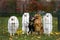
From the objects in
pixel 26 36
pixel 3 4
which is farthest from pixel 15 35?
pixel 3 4

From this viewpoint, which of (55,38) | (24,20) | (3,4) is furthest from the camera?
(3,4)

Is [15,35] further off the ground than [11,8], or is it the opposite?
[11,8]

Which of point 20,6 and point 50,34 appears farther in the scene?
point 20,6

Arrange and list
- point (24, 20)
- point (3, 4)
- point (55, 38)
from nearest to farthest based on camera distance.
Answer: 1. point (55, 38)
2. point (24, 20)
3. point (3, 4)

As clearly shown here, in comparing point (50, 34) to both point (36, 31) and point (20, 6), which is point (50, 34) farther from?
point (20, 6)

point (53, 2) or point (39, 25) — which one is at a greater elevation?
point (53, 2)

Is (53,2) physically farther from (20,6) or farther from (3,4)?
(3,4)

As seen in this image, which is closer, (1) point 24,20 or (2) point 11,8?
(1) point 24,20

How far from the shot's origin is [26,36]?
12180 millimetres

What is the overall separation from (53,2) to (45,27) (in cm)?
1651

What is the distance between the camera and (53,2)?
28906mm

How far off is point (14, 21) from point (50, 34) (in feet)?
6.50

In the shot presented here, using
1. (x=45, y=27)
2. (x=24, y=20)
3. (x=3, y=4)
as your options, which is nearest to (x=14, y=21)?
(x=24, y=20)

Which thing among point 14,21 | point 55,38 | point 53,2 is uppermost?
point 53,2
